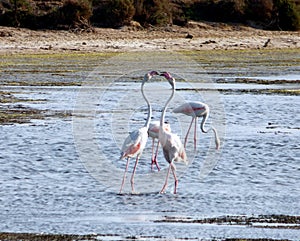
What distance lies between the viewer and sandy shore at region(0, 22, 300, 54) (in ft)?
121

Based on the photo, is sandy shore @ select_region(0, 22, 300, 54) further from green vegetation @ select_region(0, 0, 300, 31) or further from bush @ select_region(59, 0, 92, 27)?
bush @ select_region(59, 0, 92, 27)

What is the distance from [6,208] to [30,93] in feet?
43.8

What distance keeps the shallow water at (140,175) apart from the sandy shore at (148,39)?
1613 centimetres

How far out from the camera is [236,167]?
1266 cm

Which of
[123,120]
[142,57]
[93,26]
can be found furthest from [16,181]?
[93,26]

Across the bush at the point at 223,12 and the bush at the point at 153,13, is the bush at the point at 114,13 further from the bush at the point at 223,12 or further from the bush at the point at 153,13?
the bush at the point at 223,12

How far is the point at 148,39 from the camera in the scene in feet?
129

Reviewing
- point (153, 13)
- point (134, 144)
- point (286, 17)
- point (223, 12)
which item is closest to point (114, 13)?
point (153, 13)

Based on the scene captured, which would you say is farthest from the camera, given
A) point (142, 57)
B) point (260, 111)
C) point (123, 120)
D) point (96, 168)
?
point (142, 57)

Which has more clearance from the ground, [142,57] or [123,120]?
[123,120]

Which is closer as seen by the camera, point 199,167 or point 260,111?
point 199,167

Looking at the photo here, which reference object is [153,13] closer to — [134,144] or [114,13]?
[114,13]

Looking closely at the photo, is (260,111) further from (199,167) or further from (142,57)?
(142,57)

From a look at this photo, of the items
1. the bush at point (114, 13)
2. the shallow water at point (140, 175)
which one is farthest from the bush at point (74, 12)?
the shallow water at point (140, 175)
